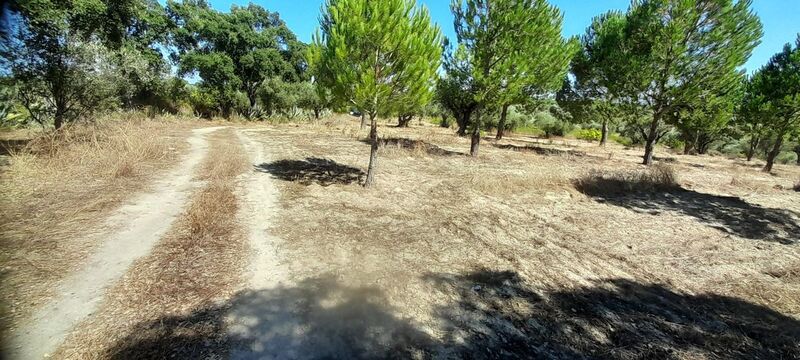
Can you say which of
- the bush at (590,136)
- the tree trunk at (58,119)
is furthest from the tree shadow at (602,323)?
the bush at (590,136)

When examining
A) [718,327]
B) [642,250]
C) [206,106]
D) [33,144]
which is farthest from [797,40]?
[206,106]

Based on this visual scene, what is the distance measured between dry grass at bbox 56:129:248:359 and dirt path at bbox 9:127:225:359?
0.51 feet

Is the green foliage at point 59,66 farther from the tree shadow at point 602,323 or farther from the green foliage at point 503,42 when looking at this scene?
the green foliage at point 503,42

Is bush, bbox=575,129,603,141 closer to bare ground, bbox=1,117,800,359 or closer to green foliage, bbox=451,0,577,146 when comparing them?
green foliage, bbox=451,0,577,146

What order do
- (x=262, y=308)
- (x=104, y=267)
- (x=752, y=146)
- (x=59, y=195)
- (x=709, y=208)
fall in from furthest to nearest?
(x=752, y=146) < (x=709, y=208) < (x=59, y=195) < (x=104, y=267) < (x=262, y=308)

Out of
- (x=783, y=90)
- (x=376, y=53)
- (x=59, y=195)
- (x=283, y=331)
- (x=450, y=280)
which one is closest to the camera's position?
(x=283, y=331)

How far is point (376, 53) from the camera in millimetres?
8562

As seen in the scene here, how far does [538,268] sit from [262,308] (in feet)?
15.1

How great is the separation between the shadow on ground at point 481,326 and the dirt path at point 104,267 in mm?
777

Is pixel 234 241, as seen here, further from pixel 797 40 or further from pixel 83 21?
pixel 797 40

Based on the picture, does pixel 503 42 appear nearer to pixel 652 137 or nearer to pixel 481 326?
pixel 652 137

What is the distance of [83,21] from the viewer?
1354 centimetres

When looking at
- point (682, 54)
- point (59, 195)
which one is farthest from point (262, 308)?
point (682, 54)

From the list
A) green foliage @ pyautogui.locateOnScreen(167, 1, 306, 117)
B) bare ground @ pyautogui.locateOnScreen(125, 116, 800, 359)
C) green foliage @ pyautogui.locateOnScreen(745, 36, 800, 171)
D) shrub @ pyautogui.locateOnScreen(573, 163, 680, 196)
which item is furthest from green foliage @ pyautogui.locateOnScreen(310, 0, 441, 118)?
green foliage @ pyautogui.locateOnScreen(167, 1, 306, 117)
